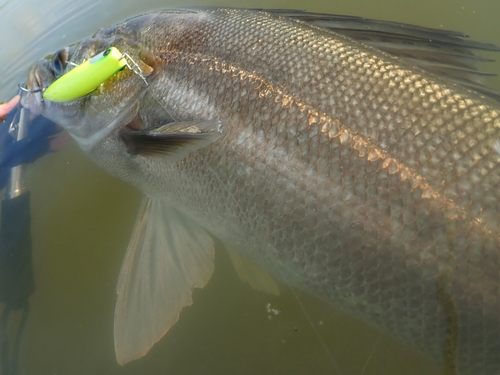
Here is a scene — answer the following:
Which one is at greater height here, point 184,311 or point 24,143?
point 24,143

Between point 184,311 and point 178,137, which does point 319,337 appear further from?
point 178,137

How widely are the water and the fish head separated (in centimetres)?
45

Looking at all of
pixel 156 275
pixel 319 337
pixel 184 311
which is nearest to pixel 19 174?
pixel 156 275

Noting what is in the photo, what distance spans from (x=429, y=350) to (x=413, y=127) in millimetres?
583

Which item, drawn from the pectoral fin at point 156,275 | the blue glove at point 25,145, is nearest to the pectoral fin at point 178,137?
the pectoral fin at point 156,275

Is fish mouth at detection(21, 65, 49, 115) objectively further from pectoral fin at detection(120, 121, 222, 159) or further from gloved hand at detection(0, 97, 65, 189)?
pectoral fin at detection(120, 121, 222, 159)

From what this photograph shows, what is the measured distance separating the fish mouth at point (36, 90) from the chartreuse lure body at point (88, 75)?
0.19 meters

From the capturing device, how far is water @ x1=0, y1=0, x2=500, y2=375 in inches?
61.6

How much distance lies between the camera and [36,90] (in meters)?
1.71

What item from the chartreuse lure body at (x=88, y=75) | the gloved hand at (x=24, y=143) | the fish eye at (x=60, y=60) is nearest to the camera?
the chartreuse lure body at (x=88, y=75)

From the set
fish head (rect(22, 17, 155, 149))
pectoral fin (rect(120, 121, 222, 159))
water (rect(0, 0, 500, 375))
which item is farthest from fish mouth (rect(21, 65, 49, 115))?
pectoral fin (rect(120, 121, 222, 159))

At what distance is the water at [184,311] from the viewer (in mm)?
1564

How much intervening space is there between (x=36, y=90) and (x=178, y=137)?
0.87 meters

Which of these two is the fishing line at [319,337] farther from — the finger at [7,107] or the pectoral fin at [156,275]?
the finger at [7,107]
